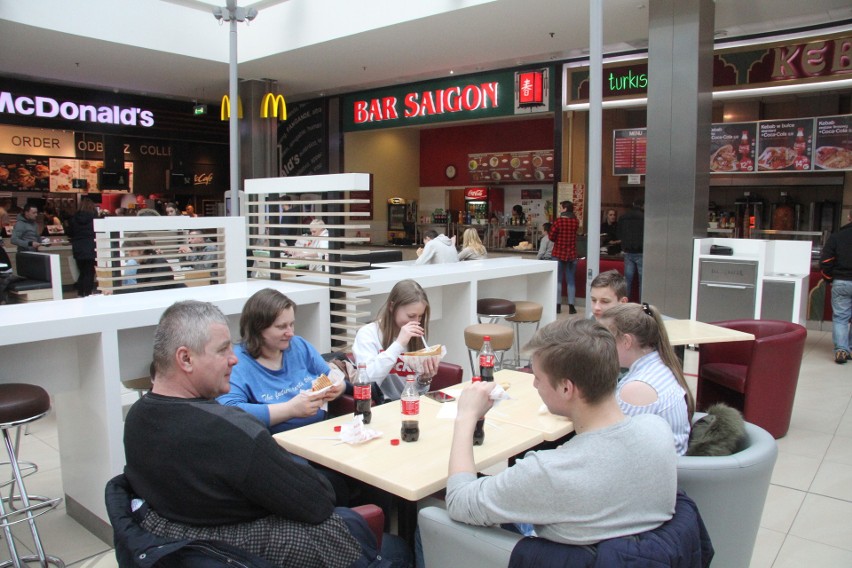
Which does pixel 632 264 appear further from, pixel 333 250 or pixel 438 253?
pixel 333 250

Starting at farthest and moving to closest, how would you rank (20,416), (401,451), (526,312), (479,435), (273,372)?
(526,312) → (273,372) → (20,416) → (479,435) → (401,451)

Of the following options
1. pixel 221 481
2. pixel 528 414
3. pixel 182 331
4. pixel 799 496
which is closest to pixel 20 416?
pixel 182 331

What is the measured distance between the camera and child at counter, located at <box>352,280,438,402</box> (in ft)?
11.2

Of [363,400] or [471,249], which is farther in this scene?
[471,249]

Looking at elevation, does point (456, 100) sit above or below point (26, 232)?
→ above

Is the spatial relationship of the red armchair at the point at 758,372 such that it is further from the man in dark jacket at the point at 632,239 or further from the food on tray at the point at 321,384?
the man in dark jacket at the point at 632,239

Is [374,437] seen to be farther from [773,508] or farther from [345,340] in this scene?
[773,508]

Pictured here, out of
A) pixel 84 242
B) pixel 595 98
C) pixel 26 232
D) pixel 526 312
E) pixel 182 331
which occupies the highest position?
pixel 595 98

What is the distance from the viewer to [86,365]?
3.33m

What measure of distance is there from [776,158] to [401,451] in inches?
351

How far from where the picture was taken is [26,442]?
15.3 feet

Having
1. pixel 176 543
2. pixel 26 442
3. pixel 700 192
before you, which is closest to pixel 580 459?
pixel 176 543

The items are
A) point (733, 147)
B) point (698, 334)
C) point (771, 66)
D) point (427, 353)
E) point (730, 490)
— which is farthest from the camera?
point (733, 147)

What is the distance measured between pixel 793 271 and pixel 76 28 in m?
8.82
